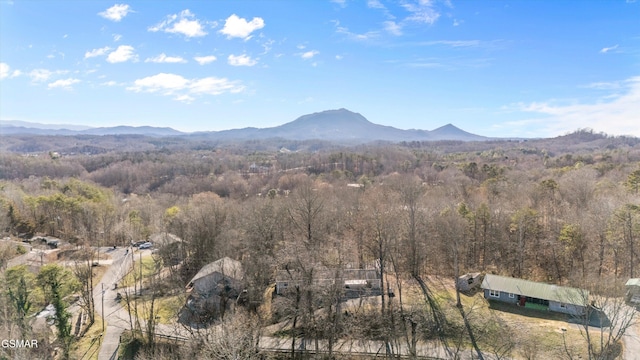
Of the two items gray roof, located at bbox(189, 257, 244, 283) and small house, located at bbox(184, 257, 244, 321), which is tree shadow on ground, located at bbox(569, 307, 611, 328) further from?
gray roof, located at bbox(189, 257, 244, 283)

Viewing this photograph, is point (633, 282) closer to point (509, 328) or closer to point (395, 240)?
point (509, 328)

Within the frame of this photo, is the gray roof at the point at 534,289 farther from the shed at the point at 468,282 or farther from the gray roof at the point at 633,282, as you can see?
the gray roof at the point at 633,282

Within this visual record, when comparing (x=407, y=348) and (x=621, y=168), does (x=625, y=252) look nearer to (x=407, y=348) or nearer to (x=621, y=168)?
(x=407, y=348)

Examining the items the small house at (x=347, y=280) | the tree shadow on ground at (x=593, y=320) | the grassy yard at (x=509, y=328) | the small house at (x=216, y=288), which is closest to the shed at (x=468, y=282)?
the grassy yard at (x=509, y=328)

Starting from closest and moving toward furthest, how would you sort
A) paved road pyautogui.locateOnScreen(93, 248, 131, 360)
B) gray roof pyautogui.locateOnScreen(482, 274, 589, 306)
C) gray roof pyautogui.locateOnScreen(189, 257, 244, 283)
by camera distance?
gray roof pyautogui.locateOnScreen(482, 274, 589, 306), paved road pyautogui.locateOnScreen(93, 248, 131, 360), gray roof pyautogui.locateOnScreen(189, 257, 244, 283)

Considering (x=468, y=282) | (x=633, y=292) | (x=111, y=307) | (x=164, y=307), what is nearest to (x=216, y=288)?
(x=164, y=307)

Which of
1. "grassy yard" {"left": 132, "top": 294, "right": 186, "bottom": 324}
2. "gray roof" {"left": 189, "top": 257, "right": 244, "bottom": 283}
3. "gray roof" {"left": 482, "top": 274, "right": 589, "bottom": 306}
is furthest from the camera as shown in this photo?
"gray roof" {"left": 189, "top": 257, "right": 244, "bottom": 283}

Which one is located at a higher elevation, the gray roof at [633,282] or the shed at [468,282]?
the gray roof at [633,282]

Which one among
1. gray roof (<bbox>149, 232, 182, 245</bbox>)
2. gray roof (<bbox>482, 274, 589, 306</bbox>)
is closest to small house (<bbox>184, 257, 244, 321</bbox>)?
gray roof (<bbox>149, 232, 182, 245</bbox>)

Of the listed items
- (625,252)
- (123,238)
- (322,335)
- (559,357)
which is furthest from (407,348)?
(123,238)
